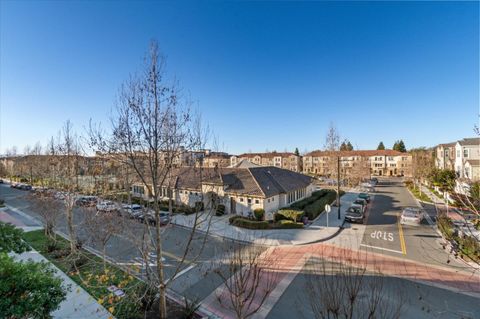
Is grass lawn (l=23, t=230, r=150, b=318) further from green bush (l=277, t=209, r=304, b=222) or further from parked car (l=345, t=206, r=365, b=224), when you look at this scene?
parked car (l=345, t=206, r=365, b=224)

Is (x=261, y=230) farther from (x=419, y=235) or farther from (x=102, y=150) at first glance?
(x=102, y=150)

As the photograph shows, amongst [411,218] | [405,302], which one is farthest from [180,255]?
[411,218]

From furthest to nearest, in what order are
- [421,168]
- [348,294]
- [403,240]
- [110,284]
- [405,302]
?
1. [421,168]
2. [403,240]
3. [110,284]
4. [405,302]
5. [348,294]

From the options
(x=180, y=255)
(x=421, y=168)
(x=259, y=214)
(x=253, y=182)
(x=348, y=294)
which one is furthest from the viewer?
(x=421, y=168)

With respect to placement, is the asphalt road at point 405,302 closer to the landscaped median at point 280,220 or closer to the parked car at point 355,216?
the landscaped median at point 280,220

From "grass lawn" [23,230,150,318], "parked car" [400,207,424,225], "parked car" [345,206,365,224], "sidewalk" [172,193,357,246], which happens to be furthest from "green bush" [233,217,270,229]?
"parked car" [400,207,424,225]

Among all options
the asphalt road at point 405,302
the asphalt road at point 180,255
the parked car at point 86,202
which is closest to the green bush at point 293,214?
the asphalt road at point 180,255

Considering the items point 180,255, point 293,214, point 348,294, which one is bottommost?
point 180,255

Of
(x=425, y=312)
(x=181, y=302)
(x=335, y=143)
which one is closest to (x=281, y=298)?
(x=181, y=302)

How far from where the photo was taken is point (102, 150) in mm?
7105

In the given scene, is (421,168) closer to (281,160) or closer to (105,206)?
(281,160)

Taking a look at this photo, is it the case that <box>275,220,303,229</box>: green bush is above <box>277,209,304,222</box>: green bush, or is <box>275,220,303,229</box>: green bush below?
below

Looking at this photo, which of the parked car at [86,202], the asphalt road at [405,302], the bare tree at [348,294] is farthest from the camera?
the parked car at [86,202]

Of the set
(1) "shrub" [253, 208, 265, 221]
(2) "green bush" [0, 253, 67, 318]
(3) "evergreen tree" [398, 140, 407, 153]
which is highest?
(3) "evergreen tree" [398, 140, 407, 153]
